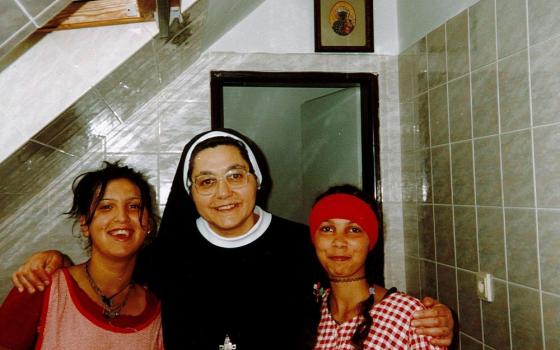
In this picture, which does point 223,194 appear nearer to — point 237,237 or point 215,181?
point 215,181

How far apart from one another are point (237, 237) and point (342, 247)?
38 cm

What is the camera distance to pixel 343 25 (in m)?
2.28

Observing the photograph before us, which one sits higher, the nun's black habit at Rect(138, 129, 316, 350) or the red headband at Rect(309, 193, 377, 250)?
the red headband at Rect(309, 193, 377, 250)

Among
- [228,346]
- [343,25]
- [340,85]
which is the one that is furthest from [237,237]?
[343,25]

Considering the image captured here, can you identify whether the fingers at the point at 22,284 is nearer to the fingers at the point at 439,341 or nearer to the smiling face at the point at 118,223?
the smiling face at the point at 118,223

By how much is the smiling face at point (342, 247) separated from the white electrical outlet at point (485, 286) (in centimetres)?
53

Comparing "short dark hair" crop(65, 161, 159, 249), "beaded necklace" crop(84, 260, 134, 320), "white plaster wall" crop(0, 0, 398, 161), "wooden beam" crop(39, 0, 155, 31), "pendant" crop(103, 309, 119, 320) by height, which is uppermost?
"wooden beam" crop(39, 0, 155, 31)

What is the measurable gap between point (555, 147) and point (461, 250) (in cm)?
61

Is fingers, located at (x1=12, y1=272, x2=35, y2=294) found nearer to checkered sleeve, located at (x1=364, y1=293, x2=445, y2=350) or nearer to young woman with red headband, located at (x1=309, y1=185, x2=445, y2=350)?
young woman with red headband, located at (x1=309, y1=185, x2=445, y2=350)

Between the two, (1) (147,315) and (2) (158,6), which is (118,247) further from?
(2) (158,6)

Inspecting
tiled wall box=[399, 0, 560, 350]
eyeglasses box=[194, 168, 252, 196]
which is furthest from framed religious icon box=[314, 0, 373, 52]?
eyeglasses box=[194, 168, 252, 196]

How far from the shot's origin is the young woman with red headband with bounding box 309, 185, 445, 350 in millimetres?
1156

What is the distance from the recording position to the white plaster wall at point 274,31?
2.25 meters

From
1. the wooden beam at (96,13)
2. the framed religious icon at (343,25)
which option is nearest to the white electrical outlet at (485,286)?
the framed religious icon at (343,25)
